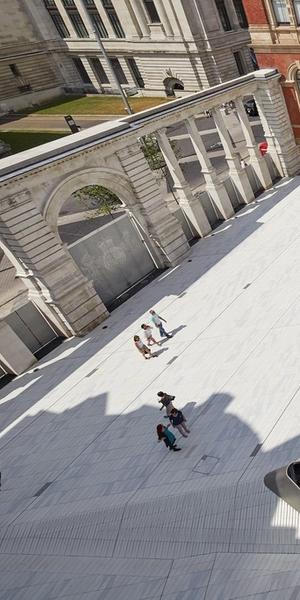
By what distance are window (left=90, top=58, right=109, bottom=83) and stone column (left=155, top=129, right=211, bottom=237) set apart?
1611 inches

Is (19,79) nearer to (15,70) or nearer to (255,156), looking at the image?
(15,70)

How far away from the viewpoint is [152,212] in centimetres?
2428

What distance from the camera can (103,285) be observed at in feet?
78.9

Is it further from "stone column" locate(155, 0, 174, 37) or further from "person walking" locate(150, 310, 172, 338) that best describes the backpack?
"stone column" locate(155, 0, 174, 37)

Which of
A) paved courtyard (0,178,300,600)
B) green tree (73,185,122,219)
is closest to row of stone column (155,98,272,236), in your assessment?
paved courtyard (0,178,300,600)

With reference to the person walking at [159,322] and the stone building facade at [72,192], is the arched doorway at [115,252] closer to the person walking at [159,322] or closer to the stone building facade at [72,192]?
the stone building facade at [72,192]

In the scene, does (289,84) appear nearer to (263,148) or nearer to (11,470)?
(263,148)

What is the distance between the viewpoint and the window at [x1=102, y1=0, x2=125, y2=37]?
53.7m

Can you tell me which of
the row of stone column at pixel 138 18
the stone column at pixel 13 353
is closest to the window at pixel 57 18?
the row of stone column at pixel 138 18

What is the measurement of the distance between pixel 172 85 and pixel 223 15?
26.7 ft

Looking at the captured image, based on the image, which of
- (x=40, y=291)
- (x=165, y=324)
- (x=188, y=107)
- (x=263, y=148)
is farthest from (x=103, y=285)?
(x=263, y=148)

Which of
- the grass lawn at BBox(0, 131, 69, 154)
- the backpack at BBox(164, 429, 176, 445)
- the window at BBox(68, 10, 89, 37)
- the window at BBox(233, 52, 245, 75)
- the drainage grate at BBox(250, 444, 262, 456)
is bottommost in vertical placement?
the window at BBox(233, 52, 245, 75)

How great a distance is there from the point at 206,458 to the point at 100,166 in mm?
A: 14150

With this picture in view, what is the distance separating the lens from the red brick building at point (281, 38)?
2686cm
